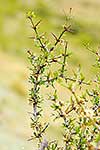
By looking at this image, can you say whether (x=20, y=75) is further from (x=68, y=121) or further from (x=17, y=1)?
(x=68, y=121)

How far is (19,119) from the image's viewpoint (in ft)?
34.9

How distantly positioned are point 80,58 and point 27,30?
2.21m

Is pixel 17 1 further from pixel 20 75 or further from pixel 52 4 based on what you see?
pixel 20 75

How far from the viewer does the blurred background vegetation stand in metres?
10.6

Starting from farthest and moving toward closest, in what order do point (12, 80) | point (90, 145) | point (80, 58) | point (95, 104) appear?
point (80, 58), point (12, 80), point (95, 104), point (90, 145)

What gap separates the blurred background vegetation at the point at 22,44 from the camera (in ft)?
34.7

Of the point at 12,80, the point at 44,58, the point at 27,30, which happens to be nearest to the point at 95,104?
the point at 44,58

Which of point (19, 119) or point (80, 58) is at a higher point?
point (80, 58)

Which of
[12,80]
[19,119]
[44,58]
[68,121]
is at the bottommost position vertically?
A: [68,121]

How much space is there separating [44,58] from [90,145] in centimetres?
54

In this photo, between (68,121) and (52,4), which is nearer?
(68,121)

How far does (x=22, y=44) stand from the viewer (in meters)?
16.5

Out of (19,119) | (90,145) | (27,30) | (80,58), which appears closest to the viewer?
(90,145)

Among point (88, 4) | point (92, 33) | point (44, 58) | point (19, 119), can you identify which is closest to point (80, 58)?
point (92, 33)
